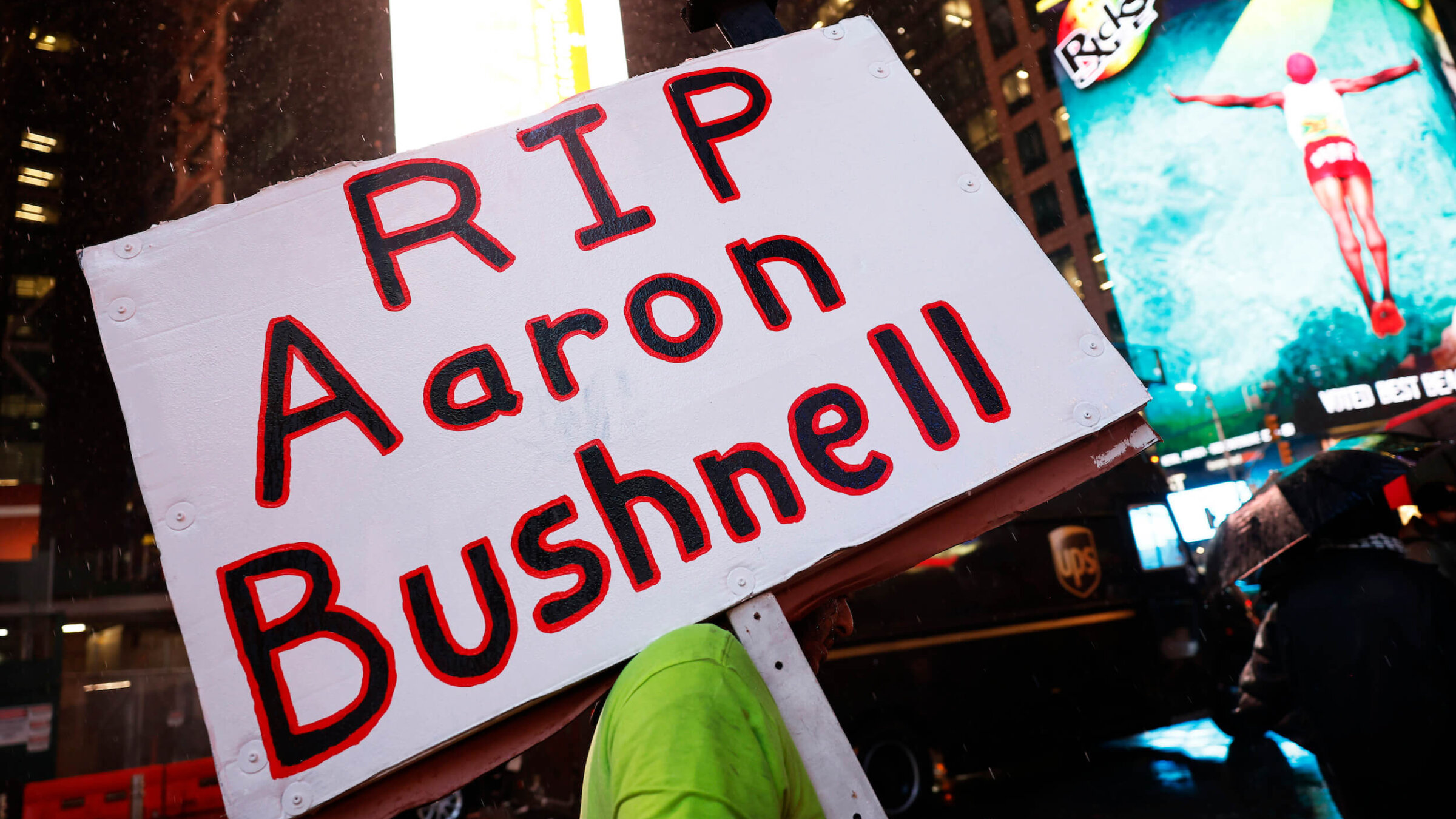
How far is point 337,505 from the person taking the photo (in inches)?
49.7

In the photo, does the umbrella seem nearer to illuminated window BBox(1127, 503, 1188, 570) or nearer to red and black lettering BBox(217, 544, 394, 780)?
red and black lettering BBox(217, 544, 394, 780)

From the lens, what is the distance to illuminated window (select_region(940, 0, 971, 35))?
36.0m

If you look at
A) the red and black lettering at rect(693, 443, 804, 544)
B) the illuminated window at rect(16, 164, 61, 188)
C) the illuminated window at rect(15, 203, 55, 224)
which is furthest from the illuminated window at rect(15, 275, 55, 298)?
the red and black lettering at rect(693, 443, 804, 544)

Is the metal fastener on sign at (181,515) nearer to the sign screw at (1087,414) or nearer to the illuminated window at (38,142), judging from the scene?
the sign screw at (1087,414)

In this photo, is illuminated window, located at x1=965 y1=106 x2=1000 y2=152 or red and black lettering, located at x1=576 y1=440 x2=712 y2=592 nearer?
red and black lettering, located at x1=576 y1=440 x2=712 y2=592

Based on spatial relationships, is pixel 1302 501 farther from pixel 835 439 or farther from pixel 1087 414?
pixel 835 439

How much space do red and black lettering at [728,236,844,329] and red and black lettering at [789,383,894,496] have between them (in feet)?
0.49

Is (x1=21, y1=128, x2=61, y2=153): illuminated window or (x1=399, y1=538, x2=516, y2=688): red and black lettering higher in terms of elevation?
(x1=21, y1=128, x2=61, y2=153): illuminated window

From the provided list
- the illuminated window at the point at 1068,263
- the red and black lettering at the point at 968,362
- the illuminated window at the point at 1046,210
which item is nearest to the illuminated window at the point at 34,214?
the red and black lettering at the point at 968,362

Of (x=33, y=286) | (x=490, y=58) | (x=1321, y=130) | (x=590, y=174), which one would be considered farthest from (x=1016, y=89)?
(x=590, y=174)

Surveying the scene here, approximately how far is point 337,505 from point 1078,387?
1176 millimetres

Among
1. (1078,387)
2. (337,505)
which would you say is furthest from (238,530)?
(1078,387)

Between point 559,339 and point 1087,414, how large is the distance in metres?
0.86

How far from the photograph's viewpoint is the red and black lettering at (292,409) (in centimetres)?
128
